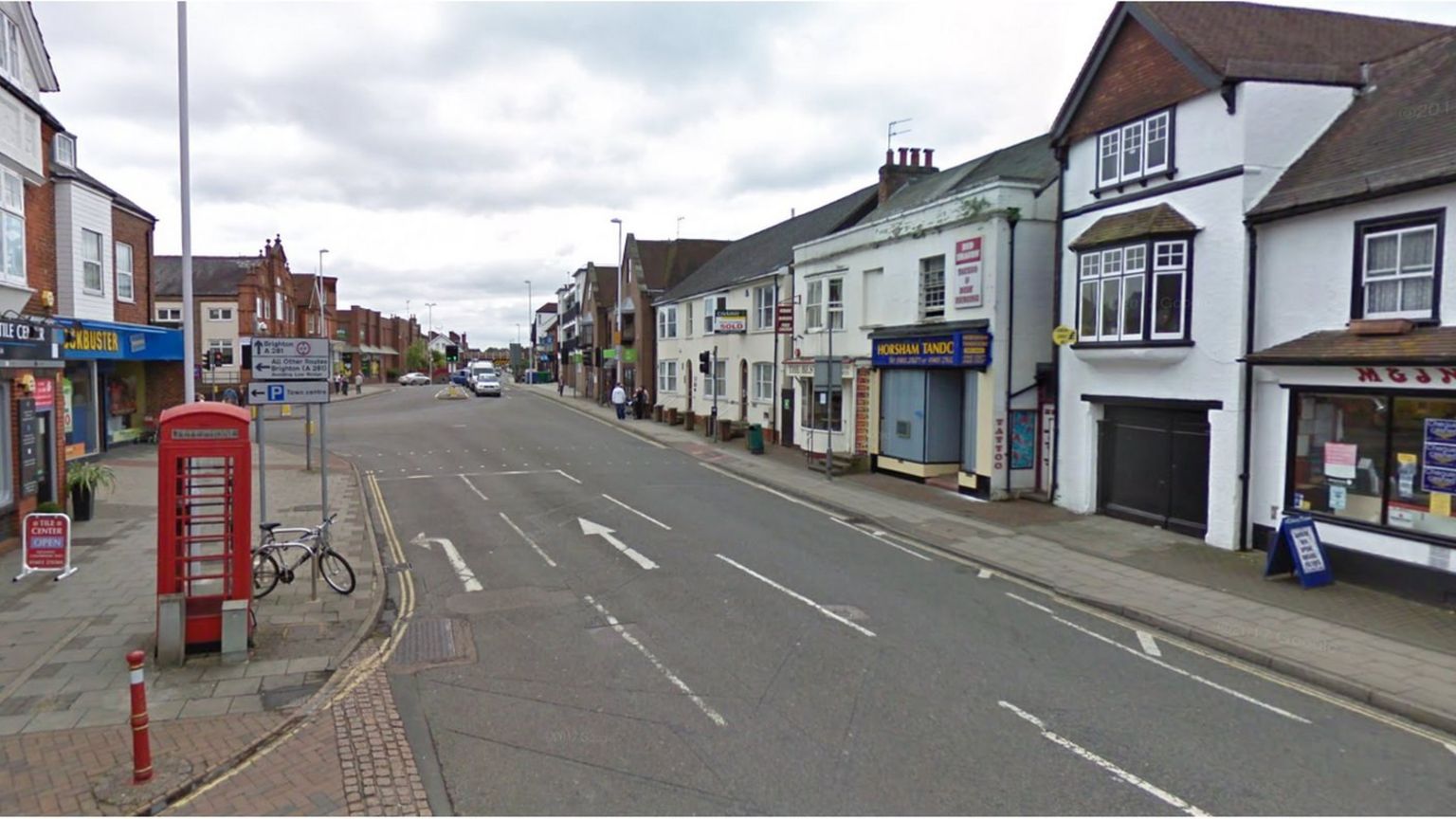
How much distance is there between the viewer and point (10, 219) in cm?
1305

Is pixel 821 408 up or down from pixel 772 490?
up

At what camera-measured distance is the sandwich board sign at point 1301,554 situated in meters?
11.4

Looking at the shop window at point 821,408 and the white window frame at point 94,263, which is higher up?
the white window frame at point 94,263

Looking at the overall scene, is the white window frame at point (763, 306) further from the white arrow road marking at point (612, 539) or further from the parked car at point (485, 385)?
the parked car at point (485, 385)

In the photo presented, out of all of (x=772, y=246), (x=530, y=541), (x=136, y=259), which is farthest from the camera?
(x=772, y=246)

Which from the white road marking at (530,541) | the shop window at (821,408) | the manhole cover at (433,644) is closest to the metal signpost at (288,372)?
Result: the manhole cover at (433,644)

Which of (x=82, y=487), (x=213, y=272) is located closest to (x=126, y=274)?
(x=82, y=487)

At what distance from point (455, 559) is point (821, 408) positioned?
1483 centimetres

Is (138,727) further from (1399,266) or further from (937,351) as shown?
(937,351)

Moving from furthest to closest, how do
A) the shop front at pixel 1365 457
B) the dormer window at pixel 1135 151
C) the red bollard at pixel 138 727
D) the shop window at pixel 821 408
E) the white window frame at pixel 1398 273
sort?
1. the shop window at pixel 821 408
2. the dormer window at pixel 1135 151
3. the white window frame at pixel 1398 273
4. the shop front at pixel 1365 457
5. the red bollard at pixel 138 727

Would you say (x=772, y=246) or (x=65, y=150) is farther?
(x=772, y=246)

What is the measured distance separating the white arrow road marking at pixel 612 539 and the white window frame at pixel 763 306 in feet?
52.7

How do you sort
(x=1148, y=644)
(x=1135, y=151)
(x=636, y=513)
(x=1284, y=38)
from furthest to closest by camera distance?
(x=636, y=513), (x=1135, y=151), (x=1284, y=38), (x=1148, y=644)

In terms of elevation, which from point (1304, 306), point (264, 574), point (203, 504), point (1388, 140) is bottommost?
point (264, 574)
